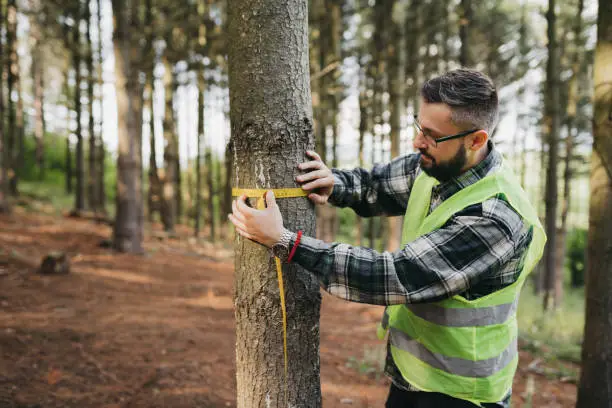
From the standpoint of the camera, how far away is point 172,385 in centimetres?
346

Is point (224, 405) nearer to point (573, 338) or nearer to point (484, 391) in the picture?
point (484, 391)

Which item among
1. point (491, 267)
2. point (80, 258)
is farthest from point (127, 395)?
point (80, 258)

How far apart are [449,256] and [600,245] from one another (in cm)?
263

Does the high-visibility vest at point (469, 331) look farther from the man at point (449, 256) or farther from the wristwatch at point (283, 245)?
the wristwatch at point (283, 245)

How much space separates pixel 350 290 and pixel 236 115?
902 mm

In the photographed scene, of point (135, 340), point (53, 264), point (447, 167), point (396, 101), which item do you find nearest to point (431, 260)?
point (447, 167)

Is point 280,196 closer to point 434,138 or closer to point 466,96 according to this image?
point 434,138

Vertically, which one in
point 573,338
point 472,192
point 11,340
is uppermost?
point 472,192

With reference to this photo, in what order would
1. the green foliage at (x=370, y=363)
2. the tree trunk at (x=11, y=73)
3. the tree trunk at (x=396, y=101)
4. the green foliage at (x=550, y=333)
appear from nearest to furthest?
the green foliage at (x=370, y=363), the green foliage at (x=550, y=333), the tree trunk at (x=396, y=101), the tree trunk at (x=11, y=73)

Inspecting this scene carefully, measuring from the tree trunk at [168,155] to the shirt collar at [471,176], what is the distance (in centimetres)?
1112

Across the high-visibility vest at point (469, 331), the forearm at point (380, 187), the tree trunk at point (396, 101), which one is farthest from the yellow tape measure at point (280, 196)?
the tree trunk at point (396, 101)

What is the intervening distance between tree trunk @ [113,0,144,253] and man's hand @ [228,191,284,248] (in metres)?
7.19

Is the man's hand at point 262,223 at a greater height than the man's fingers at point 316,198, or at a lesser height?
lesser

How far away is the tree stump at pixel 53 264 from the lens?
6195mm
